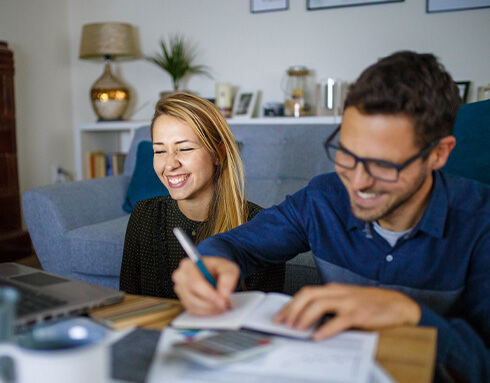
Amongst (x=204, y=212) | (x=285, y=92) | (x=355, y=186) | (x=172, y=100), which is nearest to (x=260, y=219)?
(x=355, y=186)

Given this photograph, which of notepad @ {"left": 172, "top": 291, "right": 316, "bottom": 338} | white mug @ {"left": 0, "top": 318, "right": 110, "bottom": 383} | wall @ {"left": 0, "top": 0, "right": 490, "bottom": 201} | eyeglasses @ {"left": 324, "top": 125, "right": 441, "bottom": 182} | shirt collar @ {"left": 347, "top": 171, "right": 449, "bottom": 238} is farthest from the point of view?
wall @ {"left": 0, "top": 0, "right": 490, "bottom": 201}

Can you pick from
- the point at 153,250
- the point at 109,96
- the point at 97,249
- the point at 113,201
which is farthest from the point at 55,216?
the point at 109,96

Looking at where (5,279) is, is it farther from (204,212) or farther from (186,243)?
(204,212)

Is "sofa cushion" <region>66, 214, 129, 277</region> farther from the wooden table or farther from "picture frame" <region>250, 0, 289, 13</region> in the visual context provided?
"picture frame" <region>250, 0, 289, 13</region>

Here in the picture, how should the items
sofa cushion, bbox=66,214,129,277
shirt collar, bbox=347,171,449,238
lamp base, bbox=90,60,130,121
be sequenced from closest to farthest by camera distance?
1. shirt collar, bbox=347,171,449,238
2. sofa cushion, bbox=66,214,129,277
3. lamp base, bbox=90,60,130,121

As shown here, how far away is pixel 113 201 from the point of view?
8.33ft

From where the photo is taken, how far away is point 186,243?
28.7 inches

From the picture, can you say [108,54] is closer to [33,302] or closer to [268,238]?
[268,238]

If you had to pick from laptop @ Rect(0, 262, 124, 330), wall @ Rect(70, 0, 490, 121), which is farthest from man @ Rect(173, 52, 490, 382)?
wall @ Rect(70, 0, 490, 121)

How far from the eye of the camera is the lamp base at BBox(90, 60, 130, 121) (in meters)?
3.48

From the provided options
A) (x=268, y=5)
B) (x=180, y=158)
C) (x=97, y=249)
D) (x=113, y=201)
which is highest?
(x=268, y=5)

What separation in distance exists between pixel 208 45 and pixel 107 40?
2.27 ft

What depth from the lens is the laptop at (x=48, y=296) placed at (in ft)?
2.21

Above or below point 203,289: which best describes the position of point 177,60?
above
